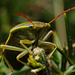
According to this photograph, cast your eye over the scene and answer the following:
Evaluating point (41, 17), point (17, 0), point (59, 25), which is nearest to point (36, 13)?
point (41, 17)

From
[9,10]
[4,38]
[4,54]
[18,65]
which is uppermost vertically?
[9,10]

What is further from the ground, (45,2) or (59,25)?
(45,2)

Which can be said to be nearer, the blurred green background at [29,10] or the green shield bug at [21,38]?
the green shield bug at [21,38]

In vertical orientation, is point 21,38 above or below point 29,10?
below

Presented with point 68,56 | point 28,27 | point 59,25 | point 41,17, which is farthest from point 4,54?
point 41,17

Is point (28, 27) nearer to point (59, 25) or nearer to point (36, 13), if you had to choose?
point (59, 25)

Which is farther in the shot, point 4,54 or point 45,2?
point 45,2

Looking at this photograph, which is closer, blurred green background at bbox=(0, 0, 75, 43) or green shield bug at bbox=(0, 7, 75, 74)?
green shield bug at bbox=(0, 7, 75, 74)

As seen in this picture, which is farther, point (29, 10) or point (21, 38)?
point (29, 10)

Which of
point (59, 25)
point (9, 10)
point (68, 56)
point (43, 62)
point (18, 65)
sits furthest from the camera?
point (9, 10)

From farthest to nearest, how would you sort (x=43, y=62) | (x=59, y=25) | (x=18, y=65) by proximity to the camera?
1. (x=59, y=25)
2. (x=18, y=65)
3. (x=43, y=62)

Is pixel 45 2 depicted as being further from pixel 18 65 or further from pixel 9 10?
pixel 18 65
